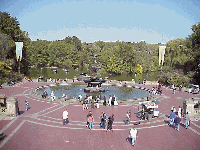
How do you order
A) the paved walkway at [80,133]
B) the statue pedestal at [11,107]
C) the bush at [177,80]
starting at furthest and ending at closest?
the bush at [177,80]
the statue pedestal at [11,107]
the paved walkway at [80,133]

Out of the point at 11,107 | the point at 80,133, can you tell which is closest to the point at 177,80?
the point at 80,133

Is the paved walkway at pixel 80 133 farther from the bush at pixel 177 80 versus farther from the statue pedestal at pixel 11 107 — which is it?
the bush at pixel 177 80

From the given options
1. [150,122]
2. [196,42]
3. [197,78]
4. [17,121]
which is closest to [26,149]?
[17,121]

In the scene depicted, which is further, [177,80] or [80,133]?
[177,80]

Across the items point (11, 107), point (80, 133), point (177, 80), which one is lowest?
point (80, 133)

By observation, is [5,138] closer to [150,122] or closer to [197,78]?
[150,122]

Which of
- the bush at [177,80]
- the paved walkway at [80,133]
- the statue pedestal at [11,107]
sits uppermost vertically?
the bush at [177,80]

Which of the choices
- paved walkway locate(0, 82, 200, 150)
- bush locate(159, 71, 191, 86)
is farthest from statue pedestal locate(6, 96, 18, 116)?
bush locate(159, 71, 191, 86)

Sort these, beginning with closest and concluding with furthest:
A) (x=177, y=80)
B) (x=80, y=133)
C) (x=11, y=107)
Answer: (x=80, y=133)
(x=11, y=107)
(x=177, y=80)

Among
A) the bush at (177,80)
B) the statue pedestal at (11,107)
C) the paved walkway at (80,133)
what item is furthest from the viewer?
the bush at (177,80)

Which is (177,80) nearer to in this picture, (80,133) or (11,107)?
(80,133)

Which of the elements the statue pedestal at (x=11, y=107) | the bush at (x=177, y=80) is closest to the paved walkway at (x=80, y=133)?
the statue pedestal at (x=11, y=107)

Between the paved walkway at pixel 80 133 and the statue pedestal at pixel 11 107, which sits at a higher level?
the statue pedestal at pixel 11 107

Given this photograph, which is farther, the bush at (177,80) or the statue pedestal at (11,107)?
the bush at (177,80)
